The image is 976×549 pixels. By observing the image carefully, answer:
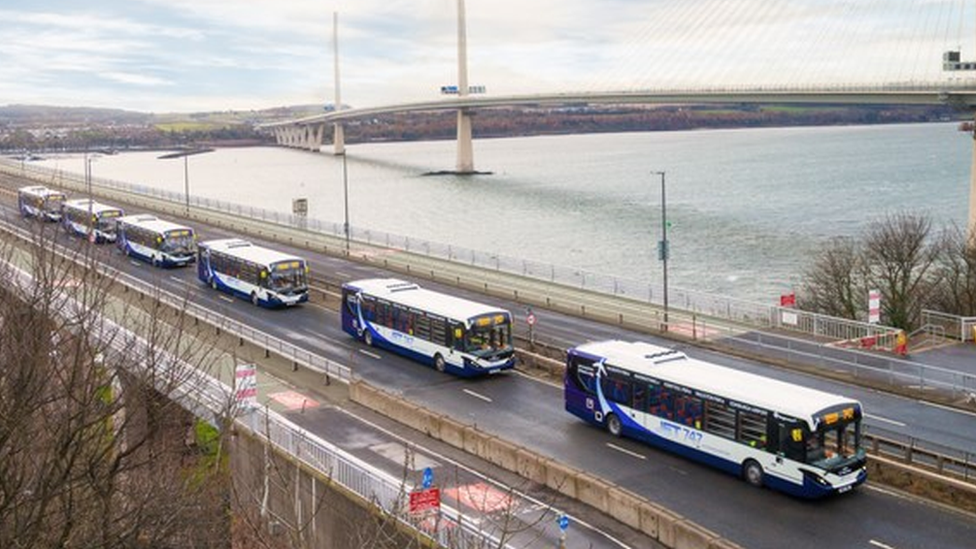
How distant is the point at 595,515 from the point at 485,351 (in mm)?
11209

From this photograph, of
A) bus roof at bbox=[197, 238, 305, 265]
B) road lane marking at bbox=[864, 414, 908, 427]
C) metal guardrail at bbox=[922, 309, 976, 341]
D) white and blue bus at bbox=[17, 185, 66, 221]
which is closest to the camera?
road lane marking at bbox=[864, 414, 908, 427]

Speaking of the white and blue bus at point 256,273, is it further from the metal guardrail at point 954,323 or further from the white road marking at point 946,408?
the white road marking at point 946,408

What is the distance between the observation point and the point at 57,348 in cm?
1259

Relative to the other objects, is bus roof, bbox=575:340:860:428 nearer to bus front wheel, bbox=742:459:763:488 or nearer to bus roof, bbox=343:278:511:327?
bus front wheel, bbox=742:459:763:488

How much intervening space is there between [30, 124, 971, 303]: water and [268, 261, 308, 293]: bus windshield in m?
26.8

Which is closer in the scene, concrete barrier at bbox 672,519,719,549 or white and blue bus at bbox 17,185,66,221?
concrete barrier at bbox 672,519,719,549

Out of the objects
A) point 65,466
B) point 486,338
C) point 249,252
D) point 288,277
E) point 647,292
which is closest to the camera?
point 65,466

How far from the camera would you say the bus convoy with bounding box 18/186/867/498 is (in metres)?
19.5

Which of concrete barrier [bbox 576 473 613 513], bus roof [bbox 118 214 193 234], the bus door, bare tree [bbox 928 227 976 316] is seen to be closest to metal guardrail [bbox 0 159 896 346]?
bus roof [bbox 118 214 193 234]

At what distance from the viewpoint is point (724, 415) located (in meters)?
21.0

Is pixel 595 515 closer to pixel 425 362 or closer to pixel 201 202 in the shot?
pixel 425 362

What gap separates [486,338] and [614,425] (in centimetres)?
660

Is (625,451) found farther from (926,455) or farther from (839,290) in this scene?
(839,290)

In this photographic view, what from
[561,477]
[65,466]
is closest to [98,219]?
[561,477]
